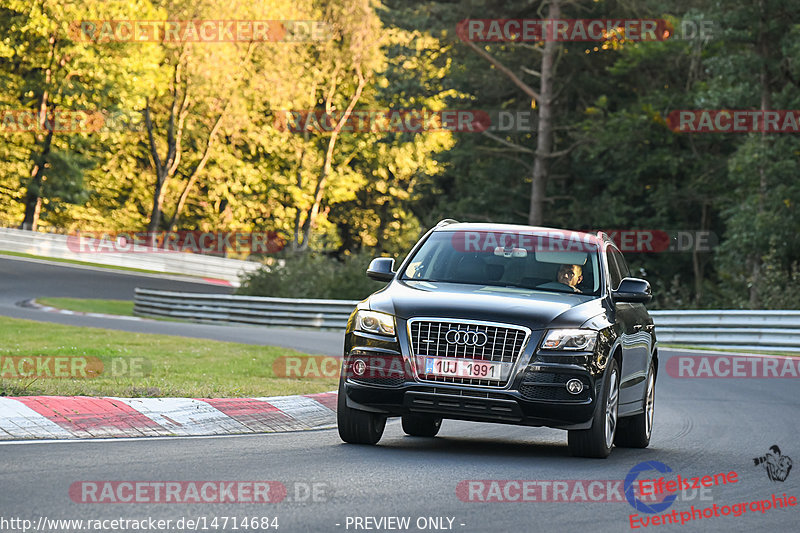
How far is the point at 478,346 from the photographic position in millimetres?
9398

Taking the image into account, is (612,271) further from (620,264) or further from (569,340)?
(569,340)

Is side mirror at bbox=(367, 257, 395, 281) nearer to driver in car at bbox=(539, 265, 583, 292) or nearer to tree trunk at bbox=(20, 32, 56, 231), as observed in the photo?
driver in car at bbox=(539, 265, 583, 292)

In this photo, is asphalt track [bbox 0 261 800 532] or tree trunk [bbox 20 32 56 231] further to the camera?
tree trunk [bbox 20 32 56 231]

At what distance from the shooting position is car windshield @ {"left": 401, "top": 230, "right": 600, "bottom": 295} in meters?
10.6

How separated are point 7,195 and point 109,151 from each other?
6716 millimetres

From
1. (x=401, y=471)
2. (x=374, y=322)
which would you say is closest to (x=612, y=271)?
(x=374, y=322)

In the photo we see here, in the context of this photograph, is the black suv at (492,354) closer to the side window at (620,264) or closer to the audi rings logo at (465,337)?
the audi rings logo at (465,337)

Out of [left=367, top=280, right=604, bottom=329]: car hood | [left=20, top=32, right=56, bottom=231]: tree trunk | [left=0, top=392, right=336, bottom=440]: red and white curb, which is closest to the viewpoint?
[left=367, top=280, right=604, bottom=329]: car hood

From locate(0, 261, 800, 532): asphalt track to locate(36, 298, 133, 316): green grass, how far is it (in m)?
26.9

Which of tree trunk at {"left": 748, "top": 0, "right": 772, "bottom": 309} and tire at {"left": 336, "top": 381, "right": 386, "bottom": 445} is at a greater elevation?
tree trunk at {"left": 748, "top": 0, "right": 772, "bottom": 309}

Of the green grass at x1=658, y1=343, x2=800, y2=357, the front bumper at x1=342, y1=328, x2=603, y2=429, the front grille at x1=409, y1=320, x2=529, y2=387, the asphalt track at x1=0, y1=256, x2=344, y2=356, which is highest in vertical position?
the front grille at x1=409, y1=320, x2=529, y2=387

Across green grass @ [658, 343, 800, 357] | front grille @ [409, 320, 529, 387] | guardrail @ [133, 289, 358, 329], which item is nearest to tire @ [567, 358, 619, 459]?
front grille @ [409, 320, 529, 387]

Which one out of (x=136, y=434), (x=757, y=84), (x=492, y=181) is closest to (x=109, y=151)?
(x=492, y=181)

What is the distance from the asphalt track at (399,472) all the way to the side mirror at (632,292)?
4.07 ft
